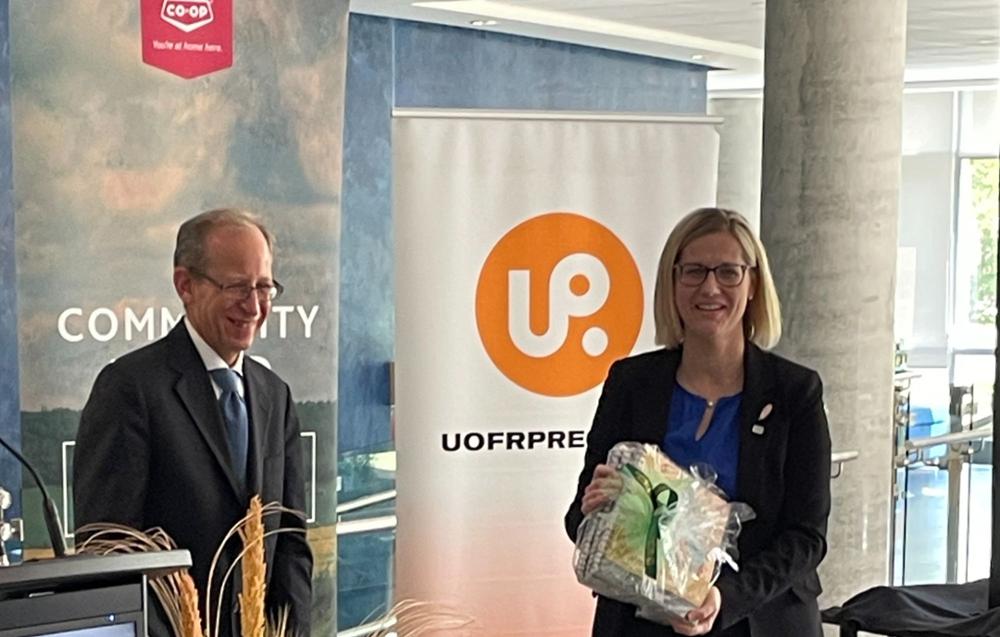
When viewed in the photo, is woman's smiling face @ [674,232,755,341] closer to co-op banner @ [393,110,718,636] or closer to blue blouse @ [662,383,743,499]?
blue blouse @ [662,383,743,499]

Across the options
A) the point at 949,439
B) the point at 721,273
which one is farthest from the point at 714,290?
the point at 949,439

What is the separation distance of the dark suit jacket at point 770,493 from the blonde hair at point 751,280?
0.06m

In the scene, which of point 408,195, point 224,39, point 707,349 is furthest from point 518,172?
point 707,349

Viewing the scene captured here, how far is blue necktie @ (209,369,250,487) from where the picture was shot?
247cm

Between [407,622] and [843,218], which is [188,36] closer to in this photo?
[843,218]

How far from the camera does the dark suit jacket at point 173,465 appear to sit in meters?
2.36

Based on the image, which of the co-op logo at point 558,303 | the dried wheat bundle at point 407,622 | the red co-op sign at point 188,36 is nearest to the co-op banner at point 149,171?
the red co-op sign at point 188,36

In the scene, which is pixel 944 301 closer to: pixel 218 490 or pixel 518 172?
pixel 518 172

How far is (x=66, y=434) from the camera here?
157 inches

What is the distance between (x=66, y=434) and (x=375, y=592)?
3645 millimetres

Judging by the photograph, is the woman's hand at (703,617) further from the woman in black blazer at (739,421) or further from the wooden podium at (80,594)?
the wooden podium at (80,594)

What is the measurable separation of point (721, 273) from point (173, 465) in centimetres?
104

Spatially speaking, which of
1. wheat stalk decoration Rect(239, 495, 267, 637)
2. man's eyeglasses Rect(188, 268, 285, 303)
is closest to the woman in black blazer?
man's eyeglasses Rect(188, 268, 285, 303)

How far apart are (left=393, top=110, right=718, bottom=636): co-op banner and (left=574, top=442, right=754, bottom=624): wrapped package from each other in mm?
1416
